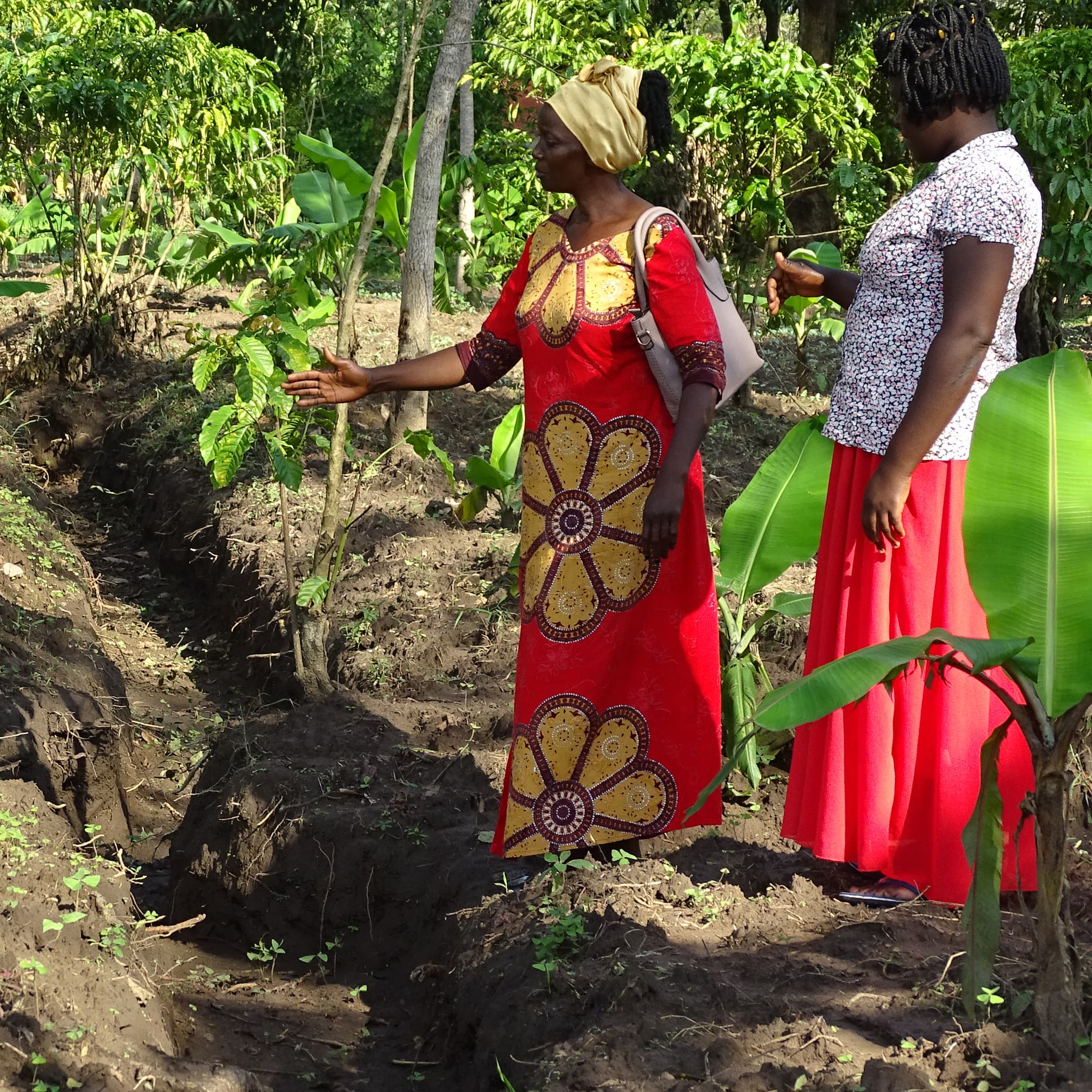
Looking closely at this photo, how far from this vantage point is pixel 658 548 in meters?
2.95

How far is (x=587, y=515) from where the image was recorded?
310 centimetres

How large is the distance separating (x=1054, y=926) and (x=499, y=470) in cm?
384

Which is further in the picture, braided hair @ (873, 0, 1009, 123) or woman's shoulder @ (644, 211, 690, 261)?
woman's shoulder @ (644, 211, 690, 261)

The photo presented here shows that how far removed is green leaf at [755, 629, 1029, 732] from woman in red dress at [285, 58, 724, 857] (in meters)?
0.94

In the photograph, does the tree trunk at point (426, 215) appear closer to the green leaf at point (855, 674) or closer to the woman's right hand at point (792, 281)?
the woman's right hand at point (792, 281)

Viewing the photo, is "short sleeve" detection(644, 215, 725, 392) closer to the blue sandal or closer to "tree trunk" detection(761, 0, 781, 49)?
the blue sandal

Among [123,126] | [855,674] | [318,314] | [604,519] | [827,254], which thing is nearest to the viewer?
[855,674]

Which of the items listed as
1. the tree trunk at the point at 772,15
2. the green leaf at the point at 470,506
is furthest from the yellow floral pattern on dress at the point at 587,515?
the tree trunk at the point at 772,15

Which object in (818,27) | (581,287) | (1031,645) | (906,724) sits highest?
(818,27)

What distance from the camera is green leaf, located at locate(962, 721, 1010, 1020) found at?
2033 millimetres

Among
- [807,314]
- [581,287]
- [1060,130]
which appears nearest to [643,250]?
[581,287]

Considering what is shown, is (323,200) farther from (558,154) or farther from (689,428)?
(689,428)

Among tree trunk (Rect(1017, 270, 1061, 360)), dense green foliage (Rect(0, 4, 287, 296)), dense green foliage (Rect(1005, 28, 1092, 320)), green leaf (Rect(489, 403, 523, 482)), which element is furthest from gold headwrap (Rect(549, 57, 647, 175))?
tree trunk (Rect(1017, 270, 1061, 360))

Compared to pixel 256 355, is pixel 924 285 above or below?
above
